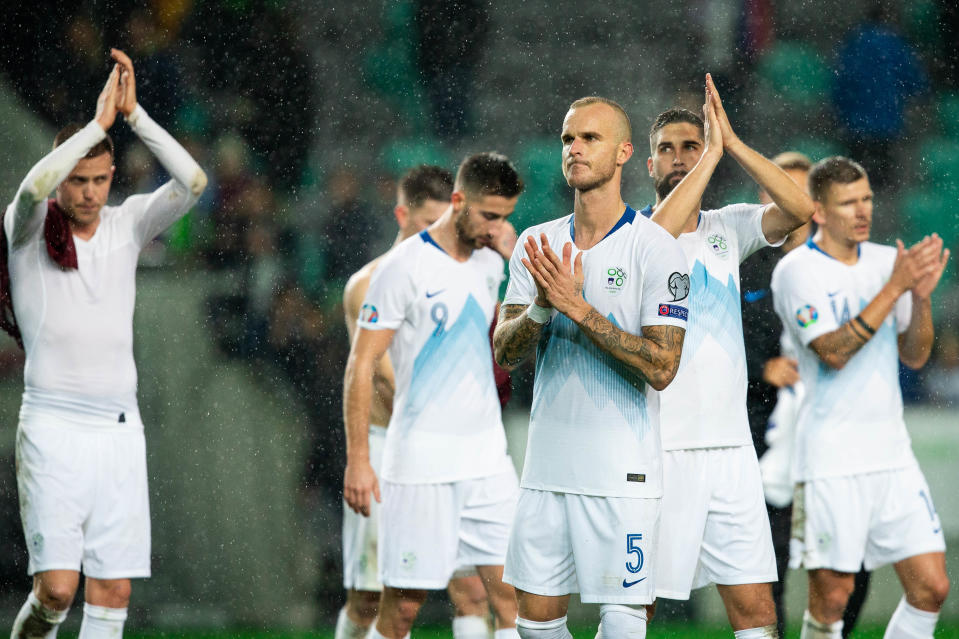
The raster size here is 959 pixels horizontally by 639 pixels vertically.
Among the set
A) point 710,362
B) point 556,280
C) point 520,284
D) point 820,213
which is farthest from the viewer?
point 820,213

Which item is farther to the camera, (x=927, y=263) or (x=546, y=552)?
(x=927, y=263)

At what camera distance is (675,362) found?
3.28m

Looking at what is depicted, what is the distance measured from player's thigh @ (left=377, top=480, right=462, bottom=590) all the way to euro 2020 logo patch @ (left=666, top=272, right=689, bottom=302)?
1.41 m

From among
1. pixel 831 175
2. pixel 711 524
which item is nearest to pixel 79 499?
pixel 711 524

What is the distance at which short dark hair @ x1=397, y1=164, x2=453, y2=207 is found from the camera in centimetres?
505

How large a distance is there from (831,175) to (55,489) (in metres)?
3.13

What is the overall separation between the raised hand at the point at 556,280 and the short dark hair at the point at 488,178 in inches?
47.6

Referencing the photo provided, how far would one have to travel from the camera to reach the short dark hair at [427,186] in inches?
199

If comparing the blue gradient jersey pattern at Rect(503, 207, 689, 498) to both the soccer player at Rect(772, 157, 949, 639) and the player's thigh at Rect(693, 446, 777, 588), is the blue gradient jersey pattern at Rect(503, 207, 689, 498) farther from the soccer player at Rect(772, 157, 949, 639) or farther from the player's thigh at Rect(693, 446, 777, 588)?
the soccer player at Rect(772, 157, 949, 639)

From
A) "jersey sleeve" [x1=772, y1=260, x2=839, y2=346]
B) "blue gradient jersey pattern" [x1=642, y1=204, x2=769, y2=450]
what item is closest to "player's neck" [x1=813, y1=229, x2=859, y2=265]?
"jersey sleeve" [x1=772, y1=260, x2=839, y2=346]

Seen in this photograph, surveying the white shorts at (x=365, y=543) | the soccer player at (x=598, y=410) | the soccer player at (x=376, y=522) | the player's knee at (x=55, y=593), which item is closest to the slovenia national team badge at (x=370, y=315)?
the soccer player at (x=376, y=522)

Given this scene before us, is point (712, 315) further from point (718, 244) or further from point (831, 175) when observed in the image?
point (831, 175)

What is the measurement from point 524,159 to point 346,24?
1285mm

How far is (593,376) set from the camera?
338cm
